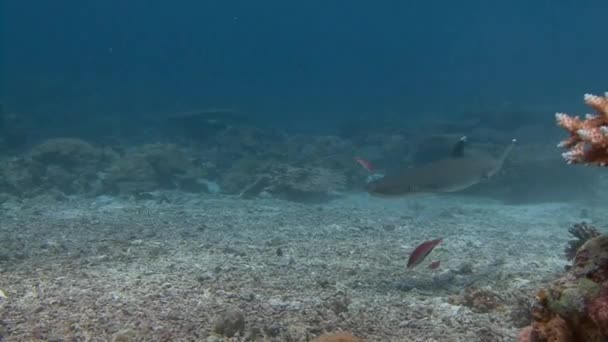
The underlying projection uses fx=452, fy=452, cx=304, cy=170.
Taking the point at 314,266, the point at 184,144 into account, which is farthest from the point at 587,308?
the point at 184,144

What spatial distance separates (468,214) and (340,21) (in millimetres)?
189584

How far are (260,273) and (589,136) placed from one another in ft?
16.4

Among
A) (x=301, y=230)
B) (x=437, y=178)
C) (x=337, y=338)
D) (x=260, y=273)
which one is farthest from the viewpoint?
(x=301, y=230)

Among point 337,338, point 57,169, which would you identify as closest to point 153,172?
point 57,169

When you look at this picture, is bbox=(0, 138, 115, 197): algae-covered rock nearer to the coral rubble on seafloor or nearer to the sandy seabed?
the sandy seabed

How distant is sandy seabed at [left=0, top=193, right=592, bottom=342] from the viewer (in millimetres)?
4547

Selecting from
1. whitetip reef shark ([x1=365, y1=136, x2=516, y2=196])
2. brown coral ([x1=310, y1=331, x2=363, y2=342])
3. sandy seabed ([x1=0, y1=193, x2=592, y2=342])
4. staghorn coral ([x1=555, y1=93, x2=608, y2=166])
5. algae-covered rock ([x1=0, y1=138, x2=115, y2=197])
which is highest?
staghorn coral ([x1=555, y1=93, x2=608, y2=166])

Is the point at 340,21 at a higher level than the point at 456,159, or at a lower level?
higher

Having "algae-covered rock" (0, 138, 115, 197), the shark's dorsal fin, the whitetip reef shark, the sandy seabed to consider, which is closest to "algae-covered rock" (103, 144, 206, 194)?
"algae-covered rock" (0, 138, 115, 197)

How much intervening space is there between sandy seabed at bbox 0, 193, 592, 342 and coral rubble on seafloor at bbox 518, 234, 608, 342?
1.82 metres

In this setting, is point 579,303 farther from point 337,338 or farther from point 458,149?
point 458,149

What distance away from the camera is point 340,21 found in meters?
192

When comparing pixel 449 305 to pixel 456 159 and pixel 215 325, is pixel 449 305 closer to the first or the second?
pixel 456 159

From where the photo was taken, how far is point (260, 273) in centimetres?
675
